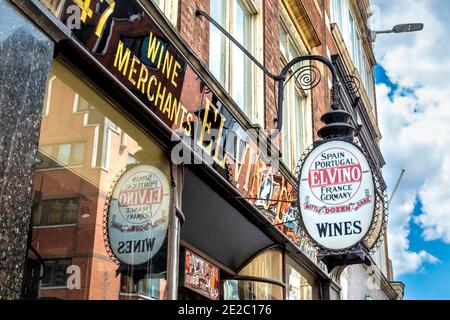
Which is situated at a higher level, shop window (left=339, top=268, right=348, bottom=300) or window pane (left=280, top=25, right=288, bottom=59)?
window pane (left=280, top=25, right=288, bottom=59)

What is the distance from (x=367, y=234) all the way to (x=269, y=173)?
204cm

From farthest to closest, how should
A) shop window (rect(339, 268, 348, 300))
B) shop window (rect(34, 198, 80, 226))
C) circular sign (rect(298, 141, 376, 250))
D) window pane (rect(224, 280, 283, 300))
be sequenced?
shop window (rect(339, 268, 348, 300)), window pane (rect(224, 280, 283, 300)), circular sign (rect(298, 141, 376, 250)), shop window (rect(34, 198, 80, 226))

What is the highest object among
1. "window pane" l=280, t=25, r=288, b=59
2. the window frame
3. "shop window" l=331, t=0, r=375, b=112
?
"shop window" l=331, t=0, r=375, b=112

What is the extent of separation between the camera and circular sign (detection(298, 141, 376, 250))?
642 cm

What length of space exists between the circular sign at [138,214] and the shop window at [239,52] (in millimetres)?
2125

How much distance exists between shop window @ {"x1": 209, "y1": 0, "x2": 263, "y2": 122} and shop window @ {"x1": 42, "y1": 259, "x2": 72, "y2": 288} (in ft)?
10.6

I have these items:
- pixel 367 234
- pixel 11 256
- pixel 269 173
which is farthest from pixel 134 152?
pixel 269 173

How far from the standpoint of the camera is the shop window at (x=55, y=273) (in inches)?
183

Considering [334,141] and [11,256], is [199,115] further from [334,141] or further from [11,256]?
[11,256]

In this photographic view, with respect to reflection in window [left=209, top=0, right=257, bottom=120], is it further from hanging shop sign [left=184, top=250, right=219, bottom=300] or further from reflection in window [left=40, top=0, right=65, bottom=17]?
reflection in window [left=40, top=0, right=65, bottom=17]

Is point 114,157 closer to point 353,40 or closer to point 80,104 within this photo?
point 80,104

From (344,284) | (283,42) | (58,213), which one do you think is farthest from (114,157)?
(344,284)

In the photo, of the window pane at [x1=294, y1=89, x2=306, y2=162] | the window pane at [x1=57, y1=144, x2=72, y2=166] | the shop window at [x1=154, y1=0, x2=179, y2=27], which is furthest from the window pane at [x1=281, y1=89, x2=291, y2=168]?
the window pane at [x1=57, y1=144, x2=72, y2=166]

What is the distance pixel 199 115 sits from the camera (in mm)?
6250
